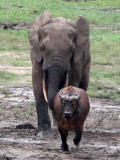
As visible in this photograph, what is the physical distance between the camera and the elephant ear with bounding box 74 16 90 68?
9.78 metres

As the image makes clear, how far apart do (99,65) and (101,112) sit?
489 cm

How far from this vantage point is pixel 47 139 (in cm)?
945

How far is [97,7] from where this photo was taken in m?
27.6

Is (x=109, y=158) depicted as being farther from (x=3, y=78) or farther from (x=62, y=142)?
(x=3, y=78)

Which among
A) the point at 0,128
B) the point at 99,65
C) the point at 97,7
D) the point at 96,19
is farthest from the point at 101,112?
the point at 97,7

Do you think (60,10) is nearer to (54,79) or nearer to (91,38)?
(91,38)

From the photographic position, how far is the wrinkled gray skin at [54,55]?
9.16 meters

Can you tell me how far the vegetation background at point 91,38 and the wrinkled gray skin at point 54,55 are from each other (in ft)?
10.9

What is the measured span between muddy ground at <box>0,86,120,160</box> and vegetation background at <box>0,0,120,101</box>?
86cm

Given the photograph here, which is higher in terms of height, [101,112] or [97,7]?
[101,112]

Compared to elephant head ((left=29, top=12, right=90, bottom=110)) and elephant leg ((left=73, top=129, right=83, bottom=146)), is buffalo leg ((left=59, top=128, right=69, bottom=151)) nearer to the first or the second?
elephant leg ((left=73, top=129, right=83, bottom=146))

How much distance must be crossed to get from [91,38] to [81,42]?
1044cm

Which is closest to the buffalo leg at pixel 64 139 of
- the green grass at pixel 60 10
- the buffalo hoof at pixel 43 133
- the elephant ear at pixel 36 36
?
the buffalo hoof at pixel 43 133

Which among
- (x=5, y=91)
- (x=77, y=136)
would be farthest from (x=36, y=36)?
(x=5, y=91)
